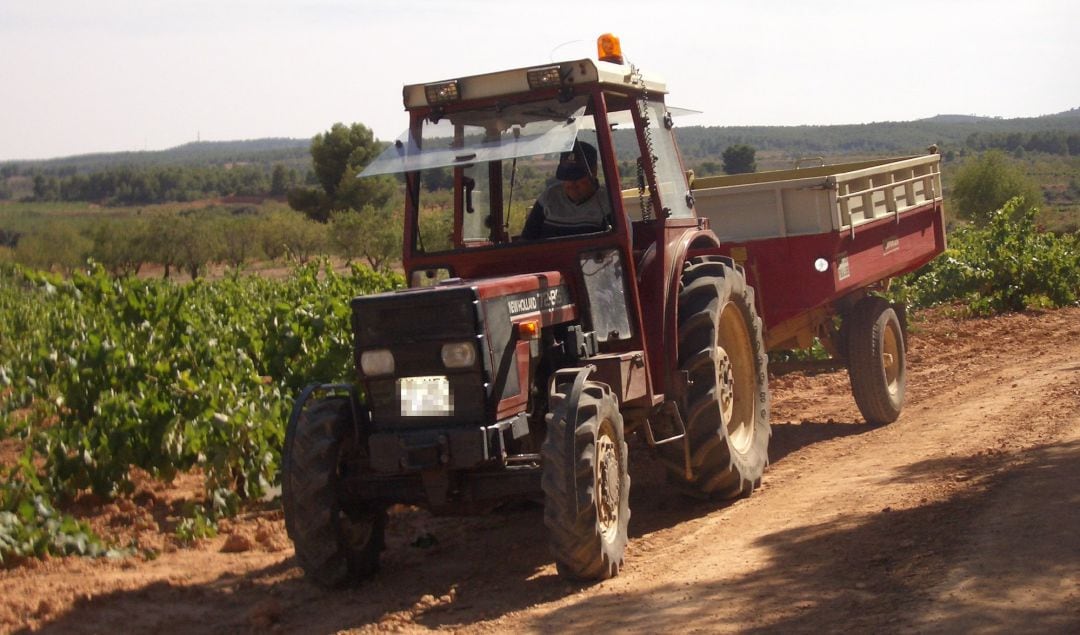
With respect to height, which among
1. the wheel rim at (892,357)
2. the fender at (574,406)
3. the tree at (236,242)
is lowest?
the wheel rim at (892,357)

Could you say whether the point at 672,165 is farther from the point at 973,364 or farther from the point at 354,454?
the point at 973,364

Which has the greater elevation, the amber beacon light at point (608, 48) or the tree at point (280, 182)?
the tree at point (280, 182)

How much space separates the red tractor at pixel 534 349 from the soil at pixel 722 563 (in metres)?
0.32

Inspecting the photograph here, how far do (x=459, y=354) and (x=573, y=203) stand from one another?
1479 millimetres

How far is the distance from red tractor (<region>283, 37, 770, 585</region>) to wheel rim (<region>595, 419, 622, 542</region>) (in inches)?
0.5

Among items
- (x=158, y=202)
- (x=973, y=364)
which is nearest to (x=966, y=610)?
(x=973, y=364)

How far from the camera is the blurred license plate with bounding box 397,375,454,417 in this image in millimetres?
5883

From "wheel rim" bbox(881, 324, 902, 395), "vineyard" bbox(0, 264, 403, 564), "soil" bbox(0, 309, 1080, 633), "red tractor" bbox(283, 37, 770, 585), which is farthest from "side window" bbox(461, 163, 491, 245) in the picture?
"wheel rim" bbox(881, 324, 902, 395)

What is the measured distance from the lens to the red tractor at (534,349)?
5820mm

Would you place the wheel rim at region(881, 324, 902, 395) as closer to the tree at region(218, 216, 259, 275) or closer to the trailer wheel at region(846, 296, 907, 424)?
the trailer wheel at region(846, 296, 907, 424)

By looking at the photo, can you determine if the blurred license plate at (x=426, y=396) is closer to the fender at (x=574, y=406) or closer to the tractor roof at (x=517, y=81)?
the fender at (x=574, y=406)

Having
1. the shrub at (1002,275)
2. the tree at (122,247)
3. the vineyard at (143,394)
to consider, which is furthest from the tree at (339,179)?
the vineyard at (143,394)

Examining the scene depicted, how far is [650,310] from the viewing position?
7.00m

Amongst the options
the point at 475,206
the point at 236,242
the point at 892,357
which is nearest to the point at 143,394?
the point at 475,206
